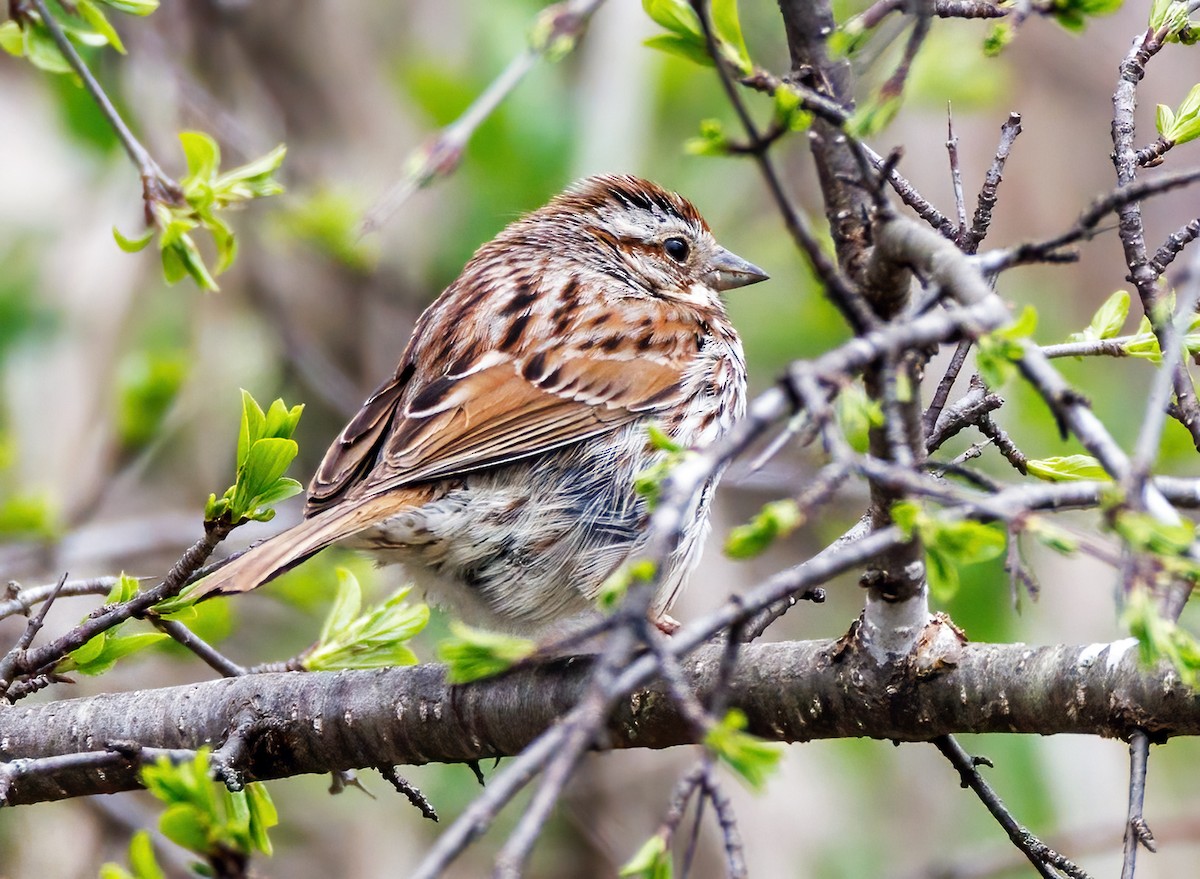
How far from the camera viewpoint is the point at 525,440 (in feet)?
9.36

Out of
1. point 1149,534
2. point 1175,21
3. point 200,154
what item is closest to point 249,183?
point 200,154

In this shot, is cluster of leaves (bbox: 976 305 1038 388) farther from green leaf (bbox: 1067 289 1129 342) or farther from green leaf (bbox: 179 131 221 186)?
green leaf (bbox: 179 131 221 186)

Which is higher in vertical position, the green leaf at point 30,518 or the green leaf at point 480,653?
the green leaf at point 480,653

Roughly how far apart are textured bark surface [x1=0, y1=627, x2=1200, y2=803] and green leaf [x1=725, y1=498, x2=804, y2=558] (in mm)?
732

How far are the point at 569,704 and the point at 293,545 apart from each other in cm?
55

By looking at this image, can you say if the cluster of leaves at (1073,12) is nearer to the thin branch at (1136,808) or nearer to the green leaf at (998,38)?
the green leaf at (998,38)

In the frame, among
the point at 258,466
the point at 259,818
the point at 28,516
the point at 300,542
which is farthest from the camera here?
the point at 28,516

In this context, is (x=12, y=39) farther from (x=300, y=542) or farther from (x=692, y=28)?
(x=692, y=28)

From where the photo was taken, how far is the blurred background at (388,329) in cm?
419

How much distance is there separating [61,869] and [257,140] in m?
2.65

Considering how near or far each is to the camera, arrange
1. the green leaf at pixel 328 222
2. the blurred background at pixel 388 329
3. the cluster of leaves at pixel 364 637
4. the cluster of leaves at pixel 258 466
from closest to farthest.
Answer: the cluster of leaves at pixel 258 466, the cluster of leaves at pixel 364 637, the blurred background at pixel 388 329, the green leaf at pixel 328 222

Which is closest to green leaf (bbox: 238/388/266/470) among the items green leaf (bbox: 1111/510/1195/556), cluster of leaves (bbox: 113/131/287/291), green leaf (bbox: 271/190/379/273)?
cluster of leaves (bbox: 113/131/287/291)

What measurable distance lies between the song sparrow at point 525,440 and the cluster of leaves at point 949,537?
4.10 ft

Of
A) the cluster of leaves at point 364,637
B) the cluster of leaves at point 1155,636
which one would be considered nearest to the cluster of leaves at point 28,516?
the cluster of leaves at point 364,637
